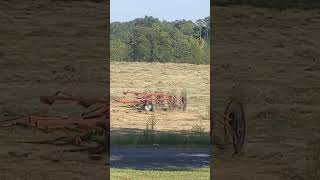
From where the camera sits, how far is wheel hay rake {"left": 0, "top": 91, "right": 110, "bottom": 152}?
6.59 metres

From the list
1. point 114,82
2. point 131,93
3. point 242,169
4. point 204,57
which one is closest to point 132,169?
point 242,169

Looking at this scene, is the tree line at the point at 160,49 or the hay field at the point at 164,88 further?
the tree line at the point at 160,49

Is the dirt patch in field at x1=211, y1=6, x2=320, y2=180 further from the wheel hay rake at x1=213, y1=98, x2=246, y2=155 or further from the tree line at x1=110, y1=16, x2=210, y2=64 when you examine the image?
the tree line at x1=110, y1=16, x2=210, y2=64

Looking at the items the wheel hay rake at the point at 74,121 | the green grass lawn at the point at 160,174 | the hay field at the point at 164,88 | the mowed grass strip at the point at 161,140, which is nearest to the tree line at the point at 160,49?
the hay field at the point at 164,88

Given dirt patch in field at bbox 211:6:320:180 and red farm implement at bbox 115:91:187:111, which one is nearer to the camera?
dirt patch in field at bbox 211:6:320:180

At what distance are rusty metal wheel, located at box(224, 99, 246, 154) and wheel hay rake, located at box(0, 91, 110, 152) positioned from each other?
1.24 m

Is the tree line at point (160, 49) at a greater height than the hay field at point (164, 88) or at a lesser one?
greater

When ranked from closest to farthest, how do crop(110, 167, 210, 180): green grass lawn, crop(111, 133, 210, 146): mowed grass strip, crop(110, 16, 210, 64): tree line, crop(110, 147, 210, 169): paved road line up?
crop(110, 167, 210, 180): green grass lawn, crop(110, 147, 210, 169): paved road, crop(111, 133, 210, 146): mowed grass strip, crop(110, 16, 210, 64): tree line

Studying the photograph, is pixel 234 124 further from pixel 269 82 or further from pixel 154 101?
pixel 154 101

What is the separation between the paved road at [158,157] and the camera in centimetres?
1608

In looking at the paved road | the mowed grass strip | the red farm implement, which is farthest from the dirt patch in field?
the red farm implement

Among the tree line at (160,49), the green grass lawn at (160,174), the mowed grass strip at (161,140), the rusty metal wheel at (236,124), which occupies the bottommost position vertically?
the mowed grass strip at (161,140)

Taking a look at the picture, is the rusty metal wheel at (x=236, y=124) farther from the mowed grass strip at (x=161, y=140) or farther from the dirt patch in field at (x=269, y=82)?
the mowed grass strip at (x=161, y=140)

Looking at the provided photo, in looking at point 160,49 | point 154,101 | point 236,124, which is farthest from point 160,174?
point 160,49
